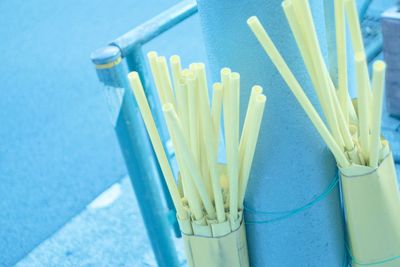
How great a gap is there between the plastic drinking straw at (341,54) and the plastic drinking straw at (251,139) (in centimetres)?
14

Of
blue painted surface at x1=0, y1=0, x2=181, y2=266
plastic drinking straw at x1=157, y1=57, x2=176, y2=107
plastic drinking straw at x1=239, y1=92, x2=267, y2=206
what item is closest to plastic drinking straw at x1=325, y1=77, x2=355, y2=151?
plastic drinking straw at x1=239, y1=92, x2=267, y2=206

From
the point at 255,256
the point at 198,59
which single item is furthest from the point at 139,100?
the point at 198,59

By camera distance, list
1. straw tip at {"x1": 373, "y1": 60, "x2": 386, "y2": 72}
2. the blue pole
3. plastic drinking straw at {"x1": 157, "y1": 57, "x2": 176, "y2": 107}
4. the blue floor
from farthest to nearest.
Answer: the blue floor → the blue pole → plastic drinking straw at {"x1": 157, "y1": 57, "x2": 176, "y2": 107} → straw tip at {"x1": 373, "y1": 60, "x2": 386, "y2": 72}

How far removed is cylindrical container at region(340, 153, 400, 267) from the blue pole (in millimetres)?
657

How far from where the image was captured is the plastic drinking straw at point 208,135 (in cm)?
70

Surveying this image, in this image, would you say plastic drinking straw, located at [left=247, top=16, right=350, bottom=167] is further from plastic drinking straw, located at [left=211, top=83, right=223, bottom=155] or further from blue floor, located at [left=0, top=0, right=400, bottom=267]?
blue floor, located at [left=0, top=0, right=400, bottom=267]

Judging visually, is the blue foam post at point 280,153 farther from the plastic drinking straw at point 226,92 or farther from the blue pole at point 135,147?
the blue pole at point 135,147

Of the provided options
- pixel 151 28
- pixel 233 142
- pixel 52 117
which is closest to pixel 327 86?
pixel 233 142

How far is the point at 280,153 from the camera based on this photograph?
2.52 ft

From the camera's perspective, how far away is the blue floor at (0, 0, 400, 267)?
7.63ft

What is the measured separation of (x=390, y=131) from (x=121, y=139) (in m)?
1.30

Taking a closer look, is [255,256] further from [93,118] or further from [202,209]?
[93,118]

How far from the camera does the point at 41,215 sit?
7.61 ft

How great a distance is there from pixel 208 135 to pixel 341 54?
21 centimetres
